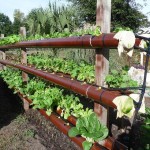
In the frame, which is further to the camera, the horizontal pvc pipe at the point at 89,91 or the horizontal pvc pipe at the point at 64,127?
the horizontal pvc pipe at the point at 64,127

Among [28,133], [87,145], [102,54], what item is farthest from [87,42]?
[28,133]

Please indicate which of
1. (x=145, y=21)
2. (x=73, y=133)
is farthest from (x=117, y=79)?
(x=145, y=21)

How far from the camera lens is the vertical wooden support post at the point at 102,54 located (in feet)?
11.9

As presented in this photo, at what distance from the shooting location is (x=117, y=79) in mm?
3812

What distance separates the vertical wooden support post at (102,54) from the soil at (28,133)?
1.05m

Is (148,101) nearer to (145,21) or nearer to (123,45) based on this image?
(123,45)

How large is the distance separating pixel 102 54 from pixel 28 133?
7.26 ft

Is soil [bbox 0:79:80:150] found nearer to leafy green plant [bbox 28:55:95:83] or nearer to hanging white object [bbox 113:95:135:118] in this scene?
leafy green plant [bbox 28:55:95:83]

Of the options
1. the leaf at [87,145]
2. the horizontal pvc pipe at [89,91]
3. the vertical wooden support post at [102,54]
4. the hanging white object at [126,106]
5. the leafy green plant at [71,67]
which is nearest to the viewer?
the hanging white object at [126,106]

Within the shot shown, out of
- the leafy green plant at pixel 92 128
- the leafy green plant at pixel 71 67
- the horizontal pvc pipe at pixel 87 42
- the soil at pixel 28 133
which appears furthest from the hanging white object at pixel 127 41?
the soil at pixel 28 133

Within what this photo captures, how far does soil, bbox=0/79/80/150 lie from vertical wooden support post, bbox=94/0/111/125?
105 centimetres

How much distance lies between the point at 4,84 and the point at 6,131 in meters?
4.51

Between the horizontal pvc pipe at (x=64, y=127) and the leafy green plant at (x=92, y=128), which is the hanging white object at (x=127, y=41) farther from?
the horizontal pvc pipe at (x=64, y=127)

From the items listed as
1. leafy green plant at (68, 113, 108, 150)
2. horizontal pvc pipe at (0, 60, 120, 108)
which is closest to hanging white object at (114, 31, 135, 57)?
horizontal pvc pipe at (0, 60, 120, 108)
